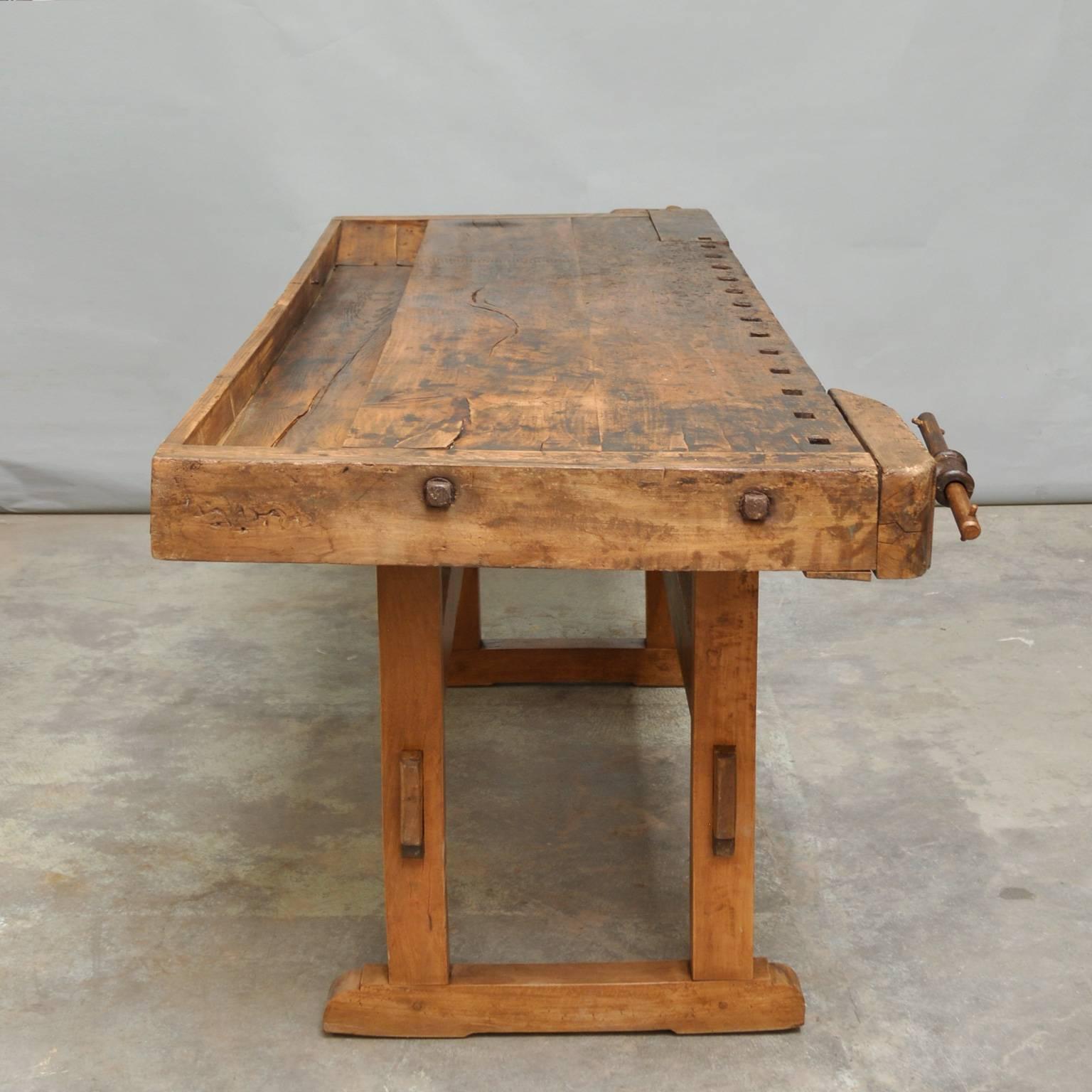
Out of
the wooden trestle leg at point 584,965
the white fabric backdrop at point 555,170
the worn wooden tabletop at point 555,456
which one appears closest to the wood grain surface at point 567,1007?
the wooden trestle leg at point 584,965

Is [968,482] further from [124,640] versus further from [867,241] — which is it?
[867,241]

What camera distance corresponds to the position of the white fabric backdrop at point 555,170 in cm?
414

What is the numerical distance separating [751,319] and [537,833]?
988 millimetres

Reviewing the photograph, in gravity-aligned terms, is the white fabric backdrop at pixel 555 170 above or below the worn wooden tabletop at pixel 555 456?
above

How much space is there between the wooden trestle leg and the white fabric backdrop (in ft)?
8.23

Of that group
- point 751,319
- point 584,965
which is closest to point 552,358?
point 751,319

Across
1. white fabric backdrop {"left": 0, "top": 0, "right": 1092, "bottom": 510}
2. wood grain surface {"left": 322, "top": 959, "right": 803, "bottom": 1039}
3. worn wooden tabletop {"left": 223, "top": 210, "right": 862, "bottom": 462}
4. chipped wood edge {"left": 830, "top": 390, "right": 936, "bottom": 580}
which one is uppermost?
white fabric backdrop {"left": 0, "top": 0, "right": 1092, "bottom": 510}

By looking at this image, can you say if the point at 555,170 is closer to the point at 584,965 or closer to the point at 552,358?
the point at 552,358

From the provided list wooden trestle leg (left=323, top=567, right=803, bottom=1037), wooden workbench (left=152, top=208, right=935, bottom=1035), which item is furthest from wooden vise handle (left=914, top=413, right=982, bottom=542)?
wooden trestle leg (left=323, top=567, right=803, bottom=1037)

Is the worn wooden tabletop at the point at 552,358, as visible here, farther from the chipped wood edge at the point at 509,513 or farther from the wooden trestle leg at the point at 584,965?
the wooden trestle leg at the point at 584,965

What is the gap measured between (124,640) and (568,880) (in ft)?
4.94

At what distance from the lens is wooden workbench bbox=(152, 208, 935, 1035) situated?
1.63m

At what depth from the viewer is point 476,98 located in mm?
4184

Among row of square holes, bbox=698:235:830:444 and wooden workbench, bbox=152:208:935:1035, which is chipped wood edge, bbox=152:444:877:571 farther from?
row of square holes, bbox=698:235:830:444
